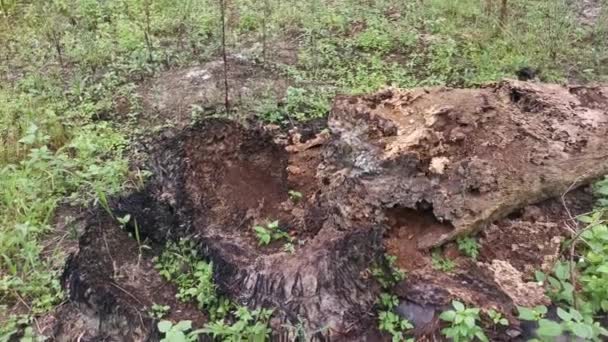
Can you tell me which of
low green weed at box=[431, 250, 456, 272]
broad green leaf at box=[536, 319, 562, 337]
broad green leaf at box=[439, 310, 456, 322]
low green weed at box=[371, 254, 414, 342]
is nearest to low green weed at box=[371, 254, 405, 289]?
low green weed at box=[371, 254, 414, 342]

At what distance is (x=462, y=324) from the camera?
77.7 inches

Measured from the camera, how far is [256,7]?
5.28 meters

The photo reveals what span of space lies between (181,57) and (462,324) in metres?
3.30

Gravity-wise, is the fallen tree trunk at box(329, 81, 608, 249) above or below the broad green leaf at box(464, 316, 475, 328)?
above

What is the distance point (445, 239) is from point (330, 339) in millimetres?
642

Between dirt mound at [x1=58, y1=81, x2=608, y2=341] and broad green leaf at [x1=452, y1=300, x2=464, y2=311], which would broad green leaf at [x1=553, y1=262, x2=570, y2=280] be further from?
broad green leaf at [x1=452, y1=300, x2=464, y2=311]

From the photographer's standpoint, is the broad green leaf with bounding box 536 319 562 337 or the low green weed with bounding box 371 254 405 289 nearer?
the broad green leaf with bounding box 536 319 562 337

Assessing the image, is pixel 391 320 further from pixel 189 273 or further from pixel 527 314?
pixel 189 273

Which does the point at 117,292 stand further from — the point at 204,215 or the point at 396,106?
the point at 396,106

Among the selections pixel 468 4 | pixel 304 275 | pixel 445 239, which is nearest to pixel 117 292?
pixel 304 275

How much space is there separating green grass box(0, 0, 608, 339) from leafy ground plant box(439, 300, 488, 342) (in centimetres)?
188

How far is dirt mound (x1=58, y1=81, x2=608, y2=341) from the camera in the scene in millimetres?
2170

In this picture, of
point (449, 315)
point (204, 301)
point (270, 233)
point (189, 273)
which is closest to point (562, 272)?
point (449, 315)

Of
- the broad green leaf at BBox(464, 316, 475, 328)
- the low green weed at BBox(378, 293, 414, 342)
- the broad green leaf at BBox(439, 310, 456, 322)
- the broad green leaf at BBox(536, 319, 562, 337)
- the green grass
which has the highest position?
the broad green leaf at BBox(536, 319, 562, 337)
